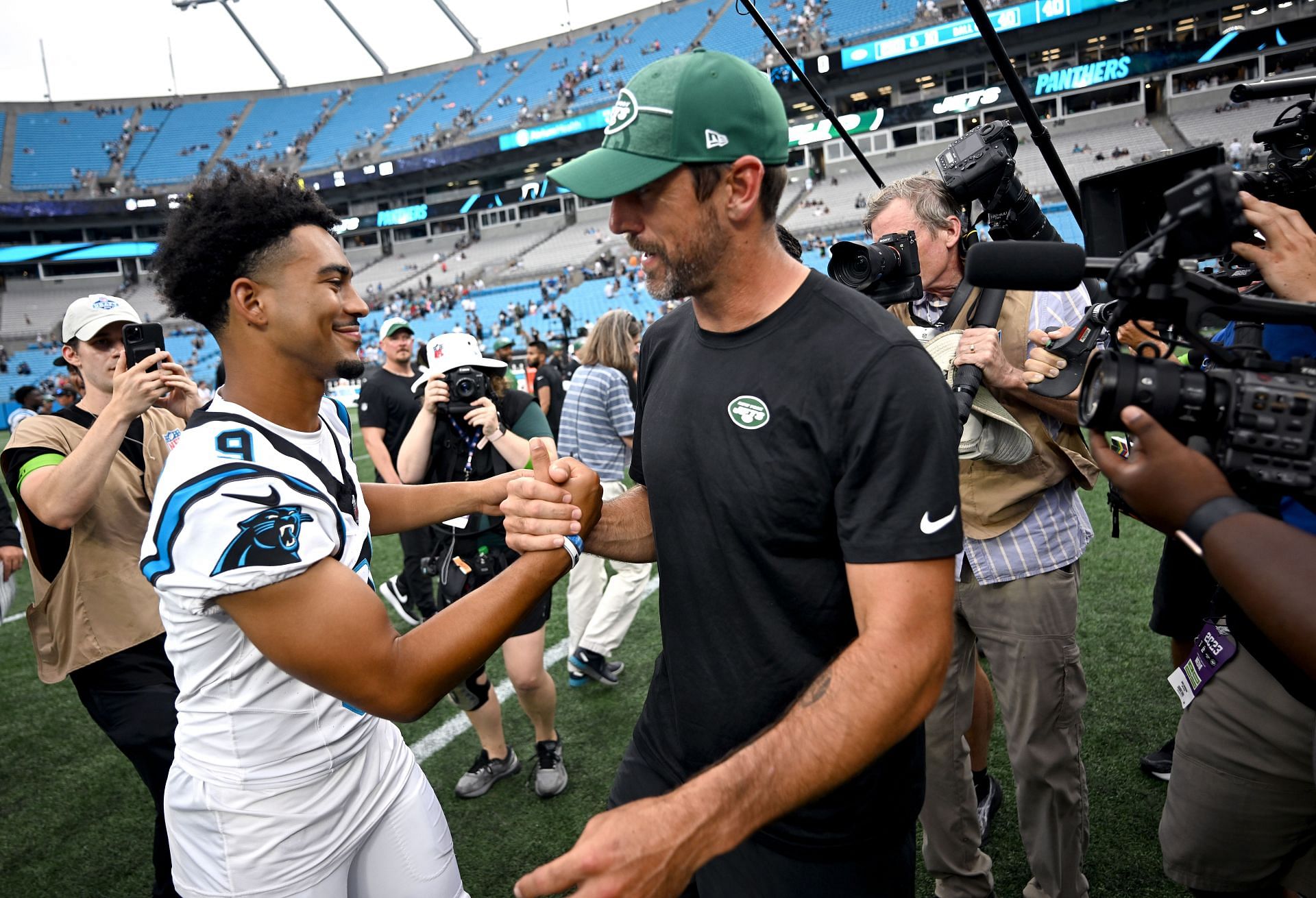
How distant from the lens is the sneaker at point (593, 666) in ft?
A: 16.7

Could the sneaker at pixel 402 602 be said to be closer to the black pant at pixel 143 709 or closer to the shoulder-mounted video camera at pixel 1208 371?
the black pant at pixel 143 709

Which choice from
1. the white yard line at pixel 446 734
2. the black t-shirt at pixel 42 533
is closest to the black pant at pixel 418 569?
the white yard line at pixel 446 734

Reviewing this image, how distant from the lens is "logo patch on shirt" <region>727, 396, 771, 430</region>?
1613mm

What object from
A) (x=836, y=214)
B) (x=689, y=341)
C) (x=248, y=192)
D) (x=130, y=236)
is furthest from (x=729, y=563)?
(x=130, y=236)

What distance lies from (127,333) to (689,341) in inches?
90.7

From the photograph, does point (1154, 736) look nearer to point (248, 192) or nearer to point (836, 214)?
point (248, 192)

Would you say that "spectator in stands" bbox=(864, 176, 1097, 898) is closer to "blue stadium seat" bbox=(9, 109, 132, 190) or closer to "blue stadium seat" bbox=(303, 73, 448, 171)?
A: "blue stadium seat" bbox=(303, 73, 448, 171)

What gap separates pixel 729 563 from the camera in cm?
171

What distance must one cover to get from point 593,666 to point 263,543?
A: 3766 millimetres

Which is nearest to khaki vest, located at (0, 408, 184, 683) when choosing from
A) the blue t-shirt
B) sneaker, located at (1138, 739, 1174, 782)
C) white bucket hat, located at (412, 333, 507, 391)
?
white bucket hat, located at (412, 333, 507, 391)

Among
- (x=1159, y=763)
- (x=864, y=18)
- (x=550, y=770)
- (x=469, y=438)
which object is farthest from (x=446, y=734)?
(x=864, y=18)

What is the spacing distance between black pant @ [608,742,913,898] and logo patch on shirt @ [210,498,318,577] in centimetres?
115

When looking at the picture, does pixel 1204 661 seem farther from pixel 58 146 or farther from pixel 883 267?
pixel 58 146

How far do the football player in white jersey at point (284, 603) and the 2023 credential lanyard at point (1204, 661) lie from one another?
1.60 metres
